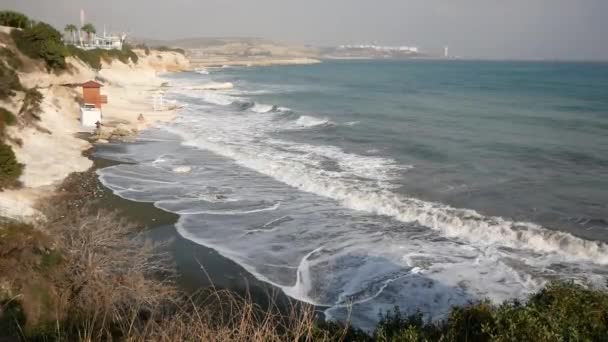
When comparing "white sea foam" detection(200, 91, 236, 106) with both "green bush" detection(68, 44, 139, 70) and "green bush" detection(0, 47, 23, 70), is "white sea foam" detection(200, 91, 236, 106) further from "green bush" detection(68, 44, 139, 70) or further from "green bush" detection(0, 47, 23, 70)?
"green bush" detection(0, 47, 23, 70)

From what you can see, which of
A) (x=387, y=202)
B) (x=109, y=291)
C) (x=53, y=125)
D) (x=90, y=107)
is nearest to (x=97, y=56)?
(x=90, y=107)

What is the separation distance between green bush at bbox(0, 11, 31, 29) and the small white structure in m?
24.1

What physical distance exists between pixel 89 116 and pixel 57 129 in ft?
12.6

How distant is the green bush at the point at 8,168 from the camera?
15891 millimetres

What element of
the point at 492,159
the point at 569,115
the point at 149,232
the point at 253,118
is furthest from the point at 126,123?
the point at 569,115

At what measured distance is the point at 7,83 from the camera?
2528 centimetres

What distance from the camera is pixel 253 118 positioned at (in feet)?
133

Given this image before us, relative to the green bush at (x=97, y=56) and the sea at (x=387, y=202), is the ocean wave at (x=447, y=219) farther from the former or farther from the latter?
the green bush at (x=97, y=56)

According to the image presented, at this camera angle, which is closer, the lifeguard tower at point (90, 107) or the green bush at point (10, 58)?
the lifeguard tower at point (90, 107)

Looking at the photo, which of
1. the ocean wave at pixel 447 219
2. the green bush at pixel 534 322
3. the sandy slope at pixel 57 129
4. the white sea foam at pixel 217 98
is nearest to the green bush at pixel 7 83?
the sandy slope at pixel 57 129

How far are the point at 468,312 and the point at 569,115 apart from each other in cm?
4046

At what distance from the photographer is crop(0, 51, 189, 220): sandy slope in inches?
635

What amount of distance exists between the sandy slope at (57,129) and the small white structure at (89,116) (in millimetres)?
633

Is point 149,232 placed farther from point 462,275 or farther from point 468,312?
point 468,312
